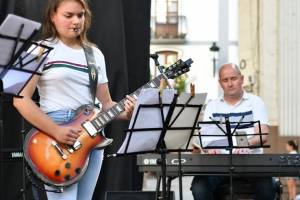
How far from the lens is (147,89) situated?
5113 millimetres

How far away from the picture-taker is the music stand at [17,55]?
4262 mm

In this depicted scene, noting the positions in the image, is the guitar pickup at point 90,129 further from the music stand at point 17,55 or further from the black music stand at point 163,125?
the music stand at point 17,55

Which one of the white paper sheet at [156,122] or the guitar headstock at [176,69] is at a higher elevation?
the guitar headstock at [176,69]

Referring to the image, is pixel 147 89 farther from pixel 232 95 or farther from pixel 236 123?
pixel 232 95

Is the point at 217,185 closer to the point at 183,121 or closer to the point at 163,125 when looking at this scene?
the point at 183,121

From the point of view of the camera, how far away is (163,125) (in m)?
5.31

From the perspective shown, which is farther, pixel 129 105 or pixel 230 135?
pixel 230 135

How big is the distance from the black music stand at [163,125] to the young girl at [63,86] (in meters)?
0.28

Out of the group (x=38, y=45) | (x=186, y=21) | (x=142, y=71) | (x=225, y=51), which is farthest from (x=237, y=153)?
(x=186, y=21)

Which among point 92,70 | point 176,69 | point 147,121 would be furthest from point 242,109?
point 92,70

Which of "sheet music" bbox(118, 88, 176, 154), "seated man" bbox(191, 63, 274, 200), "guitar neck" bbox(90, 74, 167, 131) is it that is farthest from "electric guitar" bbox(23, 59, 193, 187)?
"seated man" bbox(191, 63, 274, 200)

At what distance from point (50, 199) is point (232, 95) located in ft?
8.70

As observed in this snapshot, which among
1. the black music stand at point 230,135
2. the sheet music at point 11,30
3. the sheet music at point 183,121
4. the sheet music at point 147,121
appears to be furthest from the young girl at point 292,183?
the sheet music at point 11,30

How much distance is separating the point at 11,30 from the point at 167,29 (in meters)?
48.1
